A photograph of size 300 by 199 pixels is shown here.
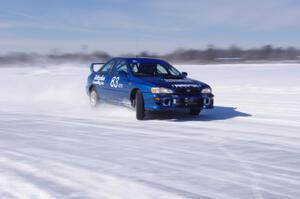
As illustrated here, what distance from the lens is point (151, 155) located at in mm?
5715

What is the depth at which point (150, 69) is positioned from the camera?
10.4m

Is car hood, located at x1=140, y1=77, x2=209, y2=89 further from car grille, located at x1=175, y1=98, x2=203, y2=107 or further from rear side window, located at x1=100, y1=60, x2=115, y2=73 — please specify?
rear side window, located at x1=100, y1=60, x2=115, y2=73

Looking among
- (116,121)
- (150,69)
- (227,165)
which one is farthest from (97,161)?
(150,69)

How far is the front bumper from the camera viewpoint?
8953 mm

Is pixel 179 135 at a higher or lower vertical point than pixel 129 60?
lower

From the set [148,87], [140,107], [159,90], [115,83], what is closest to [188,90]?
[159,90]

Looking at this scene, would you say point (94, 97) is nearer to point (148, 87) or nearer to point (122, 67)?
point (122, 67)

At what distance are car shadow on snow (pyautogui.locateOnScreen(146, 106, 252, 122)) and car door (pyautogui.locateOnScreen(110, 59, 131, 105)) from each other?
2.44ft

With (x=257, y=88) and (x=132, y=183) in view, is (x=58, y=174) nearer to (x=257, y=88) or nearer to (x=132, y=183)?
(x=132, y=183)

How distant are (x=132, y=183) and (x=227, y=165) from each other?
1.35 m

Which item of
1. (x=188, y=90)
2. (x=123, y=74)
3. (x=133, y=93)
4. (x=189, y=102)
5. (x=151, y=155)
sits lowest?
(x=151, y=155)

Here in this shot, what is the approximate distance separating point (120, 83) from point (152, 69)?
2.74 feet

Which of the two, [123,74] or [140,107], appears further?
[123,74]

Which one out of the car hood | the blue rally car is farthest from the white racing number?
the car hood
